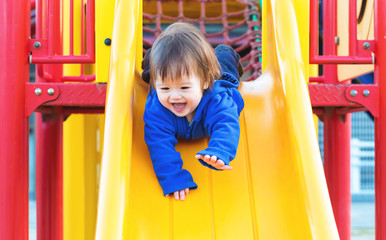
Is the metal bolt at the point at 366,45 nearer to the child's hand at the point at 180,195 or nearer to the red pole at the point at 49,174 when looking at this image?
the child's hand at the point at 180,195

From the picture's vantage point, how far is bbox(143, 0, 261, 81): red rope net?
346 centimetres

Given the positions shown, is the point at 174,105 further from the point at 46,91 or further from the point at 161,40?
the point at 46,91

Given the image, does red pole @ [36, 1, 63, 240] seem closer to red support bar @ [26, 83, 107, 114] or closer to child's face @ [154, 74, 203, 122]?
red support bar @ [26, 83, 107, 114]

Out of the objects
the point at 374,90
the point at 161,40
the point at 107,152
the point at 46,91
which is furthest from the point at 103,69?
the point at 374,90

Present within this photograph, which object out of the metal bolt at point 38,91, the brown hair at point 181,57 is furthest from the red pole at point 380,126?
the metal bolt at point 38,91

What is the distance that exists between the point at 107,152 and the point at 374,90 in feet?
3.88

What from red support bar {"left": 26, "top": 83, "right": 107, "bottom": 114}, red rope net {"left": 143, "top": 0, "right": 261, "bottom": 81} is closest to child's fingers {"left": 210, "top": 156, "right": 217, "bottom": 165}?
red support bar {"left": 26, "top": 83, "right": 107, "bottom": 114}

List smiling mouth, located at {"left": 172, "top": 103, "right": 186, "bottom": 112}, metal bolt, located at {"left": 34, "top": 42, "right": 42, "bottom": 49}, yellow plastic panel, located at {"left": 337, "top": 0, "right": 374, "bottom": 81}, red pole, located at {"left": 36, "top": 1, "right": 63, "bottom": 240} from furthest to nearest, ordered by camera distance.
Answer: yellow plastic panel, located at {"left": 337, "top": 0, "right": 374, "bottom": 81}
red pole, located at {"left": 36, "top": 1, "right": 63, "bottom": 240}
metal bolt, located at {"left": 34, "top": 42, "right": 42, "bottom": 49}
smiling mouth, located at {"left": 172, "top": 103, "right": 186, "bottom": 112}

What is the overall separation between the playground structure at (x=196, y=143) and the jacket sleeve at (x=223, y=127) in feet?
0.45

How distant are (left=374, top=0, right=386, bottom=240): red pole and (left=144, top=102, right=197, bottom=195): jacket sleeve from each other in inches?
34.0

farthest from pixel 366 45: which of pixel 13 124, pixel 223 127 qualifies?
pixel 13 124

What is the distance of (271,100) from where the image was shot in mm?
1968

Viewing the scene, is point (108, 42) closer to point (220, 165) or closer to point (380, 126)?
point (220, 165)

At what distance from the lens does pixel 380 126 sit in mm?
2084
